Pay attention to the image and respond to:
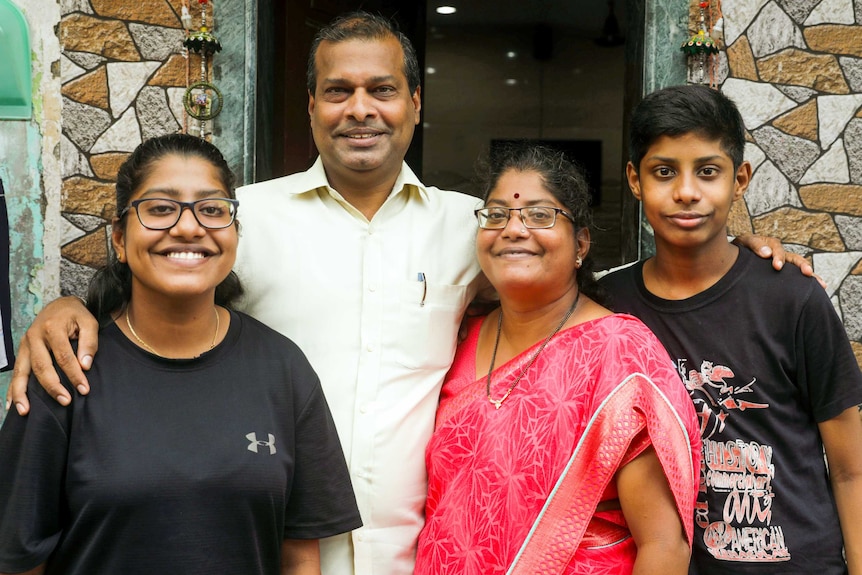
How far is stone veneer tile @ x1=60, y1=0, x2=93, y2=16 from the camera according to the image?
9.80 ft

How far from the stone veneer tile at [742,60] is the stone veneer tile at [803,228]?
55 cm

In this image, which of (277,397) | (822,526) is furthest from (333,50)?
(822,526)

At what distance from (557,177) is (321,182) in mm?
639

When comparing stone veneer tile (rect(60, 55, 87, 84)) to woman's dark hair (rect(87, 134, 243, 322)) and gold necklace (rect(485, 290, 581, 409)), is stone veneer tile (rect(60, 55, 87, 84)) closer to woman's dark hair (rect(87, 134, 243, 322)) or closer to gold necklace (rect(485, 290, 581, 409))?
woman's dark hair (rect(87, 134, 243, 322))

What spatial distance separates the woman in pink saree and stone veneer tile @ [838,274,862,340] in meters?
1.60

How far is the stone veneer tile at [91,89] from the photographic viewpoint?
3.00 meters

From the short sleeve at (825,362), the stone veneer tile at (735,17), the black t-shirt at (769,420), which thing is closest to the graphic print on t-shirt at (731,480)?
the black t-shirt at (769,420)

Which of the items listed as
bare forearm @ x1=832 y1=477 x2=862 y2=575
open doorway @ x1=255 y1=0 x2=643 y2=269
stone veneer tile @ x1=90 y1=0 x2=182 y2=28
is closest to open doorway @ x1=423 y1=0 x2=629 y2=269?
open doorway @ x1=255 y1=0 x2=643 y2=269

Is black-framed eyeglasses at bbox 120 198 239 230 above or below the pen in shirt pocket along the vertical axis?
above


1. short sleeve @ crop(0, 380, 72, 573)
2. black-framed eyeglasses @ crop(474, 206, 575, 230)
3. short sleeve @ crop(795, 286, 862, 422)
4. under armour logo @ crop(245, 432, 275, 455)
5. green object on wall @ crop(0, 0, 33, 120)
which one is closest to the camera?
short sleeve @ crop(0, 380, 72, 573)

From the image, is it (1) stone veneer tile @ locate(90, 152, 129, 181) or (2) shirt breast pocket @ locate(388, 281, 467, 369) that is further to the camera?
(1) stone veneer tile @ locate(90, 152, 129, 181)

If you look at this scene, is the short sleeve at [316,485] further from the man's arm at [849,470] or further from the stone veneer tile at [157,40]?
the stone veneer tile at [157,40]

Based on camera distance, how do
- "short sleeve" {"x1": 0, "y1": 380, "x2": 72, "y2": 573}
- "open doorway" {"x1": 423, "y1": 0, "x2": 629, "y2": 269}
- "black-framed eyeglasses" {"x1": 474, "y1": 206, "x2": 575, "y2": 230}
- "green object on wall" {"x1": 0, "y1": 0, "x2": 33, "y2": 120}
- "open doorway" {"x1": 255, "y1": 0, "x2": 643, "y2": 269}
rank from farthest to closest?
"open doorway" {"x1": 423, "y1": 0, "x2": 629, "y2": 269} < "open doorway" {"x1": 255, "y1": 0, "x2": 643, "y2": 269} < "green object on wall" {"x1": 0, "y1": 0, "x2": 33, "y2": 120} < "black-framed eyeglasses" {"x1": 474, "y1": 206, "x2": 575, "y2": 230} < "short sleeve" {"x1": 0, "y1": 380, "x2": 72, "y2": 573}

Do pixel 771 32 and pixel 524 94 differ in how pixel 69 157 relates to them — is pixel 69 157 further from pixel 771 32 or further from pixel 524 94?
pixel 524 94
